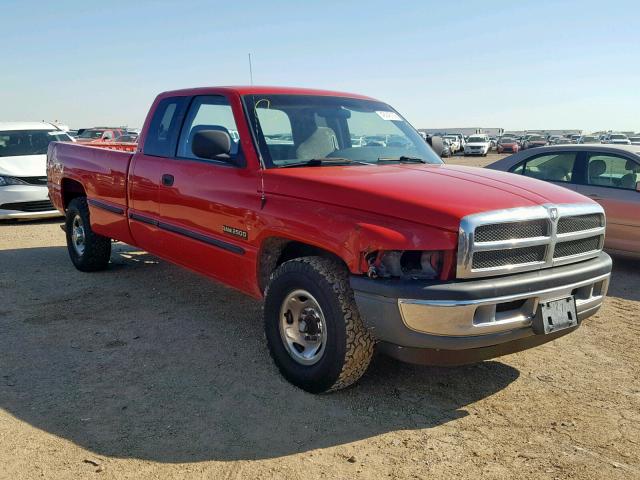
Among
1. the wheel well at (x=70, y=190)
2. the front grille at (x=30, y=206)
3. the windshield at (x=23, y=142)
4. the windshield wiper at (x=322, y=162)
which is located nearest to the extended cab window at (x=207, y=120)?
the windshield wiper at (x=322, y=162)

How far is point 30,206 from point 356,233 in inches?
343

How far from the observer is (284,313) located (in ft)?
12.7

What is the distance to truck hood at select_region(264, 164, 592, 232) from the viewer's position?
3.25 m

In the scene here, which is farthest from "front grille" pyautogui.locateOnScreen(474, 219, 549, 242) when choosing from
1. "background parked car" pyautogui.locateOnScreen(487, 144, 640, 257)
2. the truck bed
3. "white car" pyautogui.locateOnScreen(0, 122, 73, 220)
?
"white car" pyautogui.locateOnScreen(0, 122, 73, 220)

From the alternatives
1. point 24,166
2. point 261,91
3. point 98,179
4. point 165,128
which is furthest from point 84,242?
point 24,166

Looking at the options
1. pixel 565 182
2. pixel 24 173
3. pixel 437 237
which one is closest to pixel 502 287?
pixel 437 237

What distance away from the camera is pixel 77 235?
23.0ft

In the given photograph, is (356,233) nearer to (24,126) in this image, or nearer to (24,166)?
(24,166)

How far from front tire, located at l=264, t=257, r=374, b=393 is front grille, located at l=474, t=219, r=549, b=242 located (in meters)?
0.82

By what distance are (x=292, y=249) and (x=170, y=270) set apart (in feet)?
10.7

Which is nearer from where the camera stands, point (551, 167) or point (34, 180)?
point (551, 167)

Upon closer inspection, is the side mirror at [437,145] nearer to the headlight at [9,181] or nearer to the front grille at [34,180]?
the front grille at [34,180]

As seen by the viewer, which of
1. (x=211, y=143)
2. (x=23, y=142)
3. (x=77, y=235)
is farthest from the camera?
(x=23, y=142)

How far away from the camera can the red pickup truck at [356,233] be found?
3191 mm
